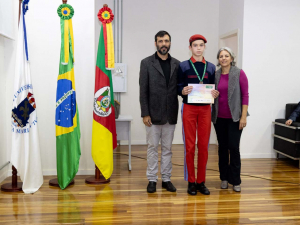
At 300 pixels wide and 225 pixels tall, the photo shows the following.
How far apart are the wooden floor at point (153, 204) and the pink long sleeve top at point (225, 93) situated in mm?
894

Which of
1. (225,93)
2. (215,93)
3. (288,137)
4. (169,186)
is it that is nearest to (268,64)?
(288,137)

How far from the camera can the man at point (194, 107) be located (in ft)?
11.6

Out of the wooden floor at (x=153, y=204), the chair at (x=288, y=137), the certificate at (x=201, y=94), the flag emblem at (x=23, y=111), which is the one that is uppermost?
the certificate at (x=201, y=94)

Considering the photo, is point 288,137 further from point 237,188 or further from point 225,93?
point 225,93

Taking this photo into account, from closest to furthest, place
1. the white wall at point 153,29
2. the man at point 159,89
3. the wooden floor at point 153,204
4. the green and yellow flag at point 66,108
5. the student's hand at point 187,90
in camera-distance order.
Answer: the wooden floor at point 153,204, the student's hand at point 187,90, the man at point 159,89, the green and yellow flag at point 66,108, the white wall at point 153,29

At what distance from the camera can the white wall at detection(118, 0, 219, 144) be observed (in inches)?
268

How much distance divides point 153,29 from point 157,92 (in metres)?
3.55

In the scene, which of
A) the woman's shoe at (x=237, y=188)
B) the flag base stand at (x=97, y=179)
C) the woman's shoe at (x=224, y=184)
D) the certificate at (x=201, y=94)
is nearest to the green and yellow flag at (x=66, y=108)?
the flag base stand at (x=97, y=179)

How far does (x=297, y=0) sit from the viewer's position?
558 cm

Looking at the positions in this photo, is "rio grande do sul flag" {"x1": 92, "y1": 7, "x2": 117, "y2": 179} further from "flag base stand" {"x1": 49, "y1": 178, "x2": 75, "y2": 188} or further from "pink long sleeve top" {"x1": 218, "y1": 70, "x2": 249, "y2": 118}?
"pink long sleeve top" {"x1": 218, "y1": 70, "x2": 249, "y2": 118}

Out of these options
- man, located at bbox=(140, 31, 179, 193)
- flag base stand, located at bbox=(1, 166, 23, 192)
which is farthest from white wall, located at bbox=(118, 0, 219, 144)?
flag base stand, located at bbox=(1, 166, 23, 192)

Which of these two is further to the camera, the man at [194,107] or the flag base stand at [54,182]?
the flag base stand at [54,182]

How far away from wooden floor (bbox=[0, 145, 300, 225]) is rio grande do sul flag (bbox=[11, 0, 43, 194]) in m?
0.21

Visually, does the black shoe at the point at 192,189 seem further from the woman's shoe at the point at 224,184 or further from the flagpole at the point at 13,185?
the flagpole at the point at 13,185
